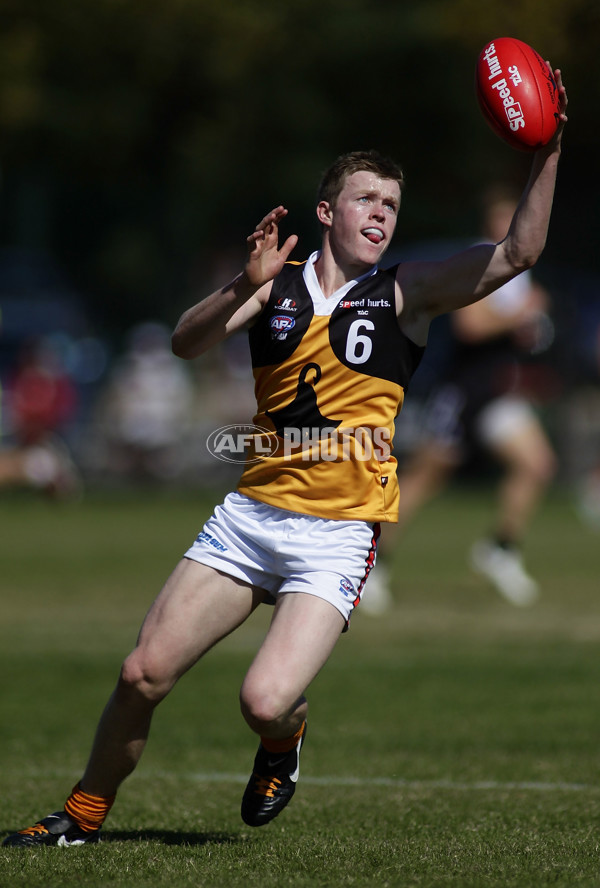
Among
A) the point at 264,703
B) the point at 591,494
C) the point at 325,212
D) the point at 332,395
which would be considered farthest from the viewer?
the point at 591,494

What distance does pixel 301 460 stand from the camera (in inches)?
184

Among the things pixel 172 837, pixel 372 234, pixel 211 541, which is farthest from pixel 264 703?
pixel 372 234

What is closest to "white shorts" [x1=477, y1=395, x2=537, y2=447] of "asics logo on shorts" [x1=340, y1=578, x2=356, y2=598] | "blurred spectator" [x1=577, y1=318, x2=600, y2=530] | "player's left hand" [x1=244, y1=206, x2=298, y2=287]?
"asics logo on shorts" [x1=340, y1=578, x2=356, y2=598]

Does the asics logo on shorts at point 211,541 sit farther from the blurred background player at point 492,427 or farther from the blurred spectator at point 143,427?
the blurred spectator at point 143,427

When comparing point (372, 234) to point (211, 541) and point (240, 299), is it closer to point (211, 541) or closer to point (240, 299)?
point (240, 299)

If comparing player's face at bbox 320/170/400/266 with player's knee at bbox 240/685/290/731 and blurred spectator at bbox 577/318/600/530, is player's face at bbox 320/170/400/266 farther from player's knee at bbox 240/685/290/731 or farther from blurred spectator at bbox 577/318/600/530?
blurred spectator at bbox 577/318/600/530

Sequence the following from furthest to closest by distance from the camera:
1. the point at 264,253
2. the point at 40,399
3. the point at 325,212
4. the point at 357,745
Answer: the point at 40,399 → the point at 357,745 → the point at 325,212 → the point at 264,253

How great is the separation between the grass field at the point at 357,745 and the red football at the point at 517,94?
2458 mm

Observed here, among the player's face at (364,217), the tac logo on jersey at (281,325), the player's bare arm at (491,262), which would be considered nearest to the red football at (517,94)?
the player's bare arm at (491,262)

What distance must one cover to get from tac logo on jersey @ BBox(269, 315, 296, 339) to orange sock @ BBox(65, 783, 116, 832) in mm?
1756

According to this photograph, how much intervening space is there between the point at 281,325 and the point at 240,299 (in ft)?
0.91

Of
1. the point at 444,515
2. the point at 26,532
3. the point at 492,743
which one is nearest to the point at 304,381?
the point at 492,743

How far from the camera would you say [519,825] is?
4840mm

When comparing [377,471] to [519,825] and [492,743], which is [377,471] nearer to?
[519,825]
